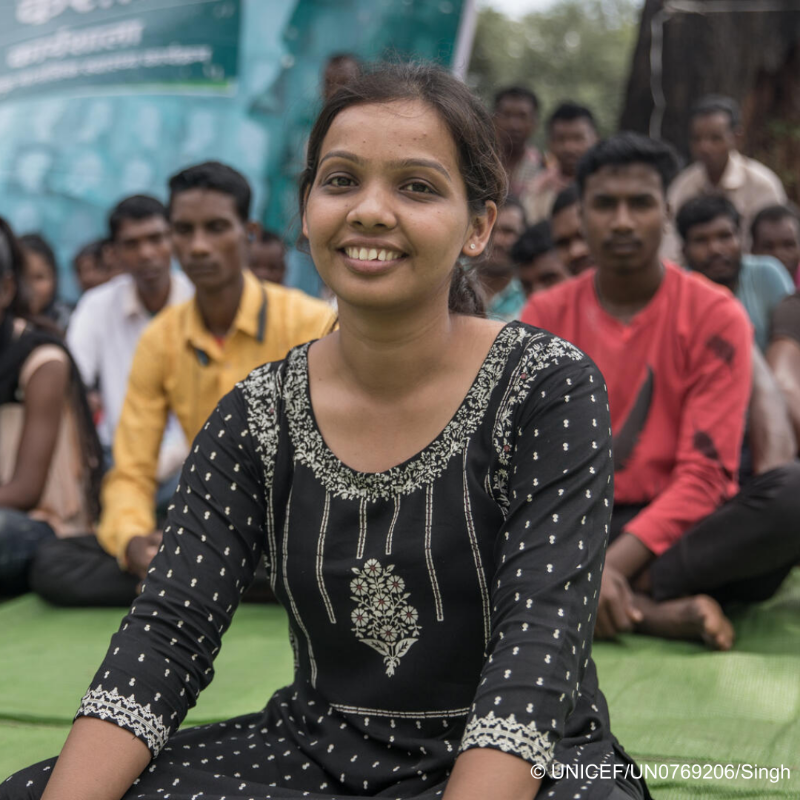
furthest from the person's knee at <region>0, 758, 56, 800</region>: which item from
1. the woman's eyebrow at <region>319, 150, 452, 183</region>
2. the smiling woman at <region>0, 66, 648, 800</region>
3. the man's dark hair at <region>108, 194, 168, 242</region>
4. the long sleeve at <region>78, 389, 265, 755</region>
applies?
the man's dark hair at <region>108, 194, 168, 242</region>

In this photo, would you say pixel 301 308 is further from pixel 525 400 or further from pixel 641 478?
pixel 525 400

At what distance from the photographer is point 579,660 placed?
1.47 metres

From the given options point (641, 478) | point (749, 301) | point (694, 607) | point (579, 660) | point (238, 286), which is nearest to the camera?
point (579, 660)

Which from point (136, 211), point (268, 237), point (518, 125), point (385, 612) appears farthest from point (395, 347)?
point (518, 125)

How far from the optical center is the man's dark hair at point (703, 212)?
4406 millimetres

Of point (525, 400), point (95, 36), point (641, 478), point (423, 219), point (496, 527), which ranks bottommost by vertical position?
point (641, 478)

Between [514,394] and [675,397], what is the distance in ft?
5.75

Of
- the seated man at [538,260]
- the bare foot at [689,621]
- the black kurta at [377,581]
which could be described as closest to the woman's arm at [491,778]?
the black kurta at [377,581]

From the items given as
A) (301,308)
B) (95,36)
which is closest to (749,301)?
(301,308)

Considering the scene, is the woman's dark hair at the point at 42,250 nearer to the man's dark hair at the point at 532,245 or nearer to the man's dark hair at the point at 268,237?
the man's dark hair at the point at 268,237

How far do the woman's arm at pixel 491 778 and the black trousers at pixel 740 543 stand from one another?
1.82 m

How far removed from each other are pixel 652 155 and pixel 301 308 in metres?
1.32

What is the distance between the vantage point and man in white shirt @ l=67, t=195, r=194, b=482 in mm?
4914

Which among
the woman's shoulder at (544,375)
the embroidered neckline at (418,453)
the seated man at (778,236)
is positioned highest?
the seated man at (778,236)
